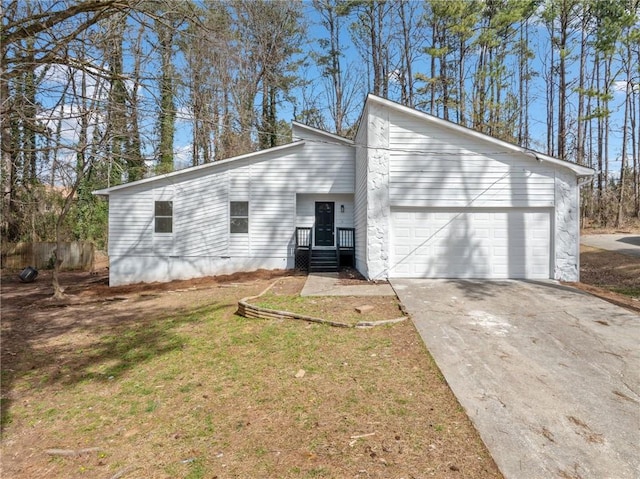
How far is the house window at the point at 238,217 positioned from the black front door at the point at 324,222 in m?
2.57

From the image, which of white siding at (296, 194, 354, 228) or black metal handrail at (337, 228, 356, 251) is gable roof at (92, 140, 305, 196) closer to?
white siding at (296, 194, 354, 228)

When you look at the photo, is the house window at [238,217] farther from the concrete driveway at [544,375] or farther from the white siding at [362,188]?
the concrete driveway at [544,375]

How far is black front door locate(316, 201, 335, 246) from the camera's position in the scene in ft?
41.5

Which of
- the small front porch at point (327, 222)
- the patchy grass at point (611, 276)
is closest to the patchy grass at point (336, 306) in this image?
the patchy grass at point (611, 276)

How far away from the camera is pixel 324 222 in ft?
41.7

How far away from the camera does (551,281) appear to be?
28.8 ft

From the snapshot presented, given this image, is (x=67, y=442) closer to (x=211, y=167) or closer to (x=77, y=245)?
(x=211, y=167)

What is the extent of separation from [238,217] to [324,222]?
10.2 ft

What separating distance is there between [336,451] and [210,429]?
123cm

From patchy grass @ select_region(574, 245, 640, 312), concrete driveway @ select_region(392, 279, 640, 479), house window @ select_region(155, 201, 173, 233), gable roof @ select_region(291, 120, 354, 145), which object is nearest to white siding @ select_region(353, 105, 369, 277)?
gable roof @ select_region(291, 120, 354, 145)

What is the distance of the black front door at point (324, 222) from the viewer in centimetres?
1266

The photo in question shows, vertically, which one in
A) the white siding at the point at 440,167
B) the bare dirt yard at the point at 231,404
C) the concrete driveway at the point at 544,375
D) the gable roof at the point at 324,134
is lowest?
the bare dirt yard at the point at 231,404

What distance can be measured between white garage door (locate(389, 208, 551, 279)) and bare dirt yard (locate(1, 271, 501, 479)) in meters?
3.05

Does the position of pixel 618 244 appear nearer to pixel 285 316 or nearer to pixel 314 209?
pixel 314 209
